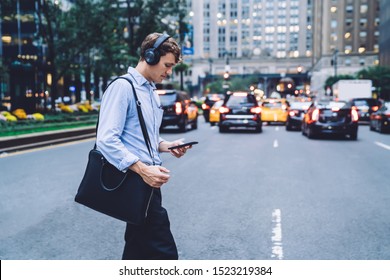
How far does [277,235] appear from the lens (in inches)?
226

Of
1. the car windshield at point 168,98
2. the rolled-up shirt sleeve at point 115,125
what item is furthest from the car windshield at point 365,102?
the rolled-up shirt sleeve at point 115,125

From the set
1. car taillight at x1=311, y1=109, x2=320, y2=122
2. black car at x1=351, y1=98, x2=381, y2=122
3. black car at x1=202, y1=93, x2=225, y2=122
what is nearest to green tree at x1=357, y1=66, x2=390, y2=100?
black car at x1=202, y1=93, x2=225, y2=122

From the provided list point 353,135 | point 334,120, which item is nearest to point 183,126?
point 334,120

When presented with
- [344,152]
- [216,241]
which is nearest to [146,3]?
[344,152]

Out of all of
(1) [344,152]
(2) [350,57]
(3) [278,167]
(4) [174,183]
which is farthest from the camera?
(2) [350,57]

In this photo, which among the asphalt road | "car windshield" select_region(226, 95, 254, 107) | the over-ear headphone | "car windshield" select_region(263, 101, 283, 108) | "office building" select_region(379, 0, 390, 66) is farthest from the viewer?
"office building" select_region(379, 0, 390, 66)

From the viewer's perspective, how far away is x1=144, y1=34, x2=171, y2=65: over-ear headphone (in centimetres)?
295

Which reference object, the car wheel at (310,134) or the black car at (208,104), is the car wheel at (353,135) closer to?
the car wheel at (310,134)

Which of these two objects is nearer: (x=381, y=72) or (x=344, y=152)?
(x=344, y=152)

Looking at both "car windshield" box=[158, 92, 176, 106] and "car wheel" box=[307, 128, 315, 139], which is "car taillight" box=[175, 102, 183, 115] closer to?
"car windshield" box=[158, 92, 176, 106]

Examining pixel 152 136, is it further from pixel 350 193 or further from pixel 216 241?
pixel 350 193

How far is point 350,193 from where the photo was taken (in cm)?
835

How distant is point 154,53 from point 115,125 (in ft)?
1.55
